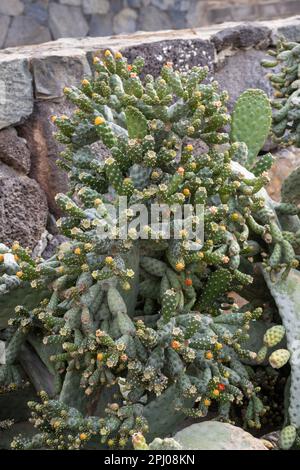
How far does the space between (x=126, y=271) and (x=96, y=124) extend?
1.40ft

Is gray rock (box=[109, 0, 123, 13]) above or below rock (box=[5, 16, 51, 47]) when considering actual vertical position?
above

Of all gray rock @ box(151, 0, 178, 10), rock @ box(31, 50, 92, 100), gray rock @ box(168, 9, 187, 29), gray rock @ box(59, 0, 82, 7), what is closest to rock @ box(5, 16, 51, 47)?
gray rock @ box(59, 0, 82, 7)

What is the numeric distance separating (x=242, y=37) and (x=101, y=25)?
15.7 feet

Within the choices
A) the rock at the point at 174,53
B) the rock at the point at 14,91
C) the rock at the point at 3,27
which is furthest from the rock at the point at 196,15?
the rock at the point at 14,91

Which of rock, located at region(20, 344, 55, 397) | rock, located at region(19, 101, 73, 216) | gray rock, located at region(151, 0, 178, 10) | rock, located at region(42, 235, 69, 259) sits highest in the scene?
rock, located at region(19, 101, 73, 216)

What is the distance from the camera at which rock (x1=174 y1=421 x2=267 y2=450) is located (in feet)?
5.99

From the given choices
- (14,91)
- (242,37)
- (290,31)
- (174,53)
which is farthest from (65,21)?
(14,91)

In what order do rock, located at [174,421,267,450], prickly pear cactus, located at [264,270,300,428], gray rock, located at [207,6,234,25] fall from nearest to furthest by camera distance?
1. rock, located at [174,421,267,450]
2. prickly pear cactus, located at [264,270,300,428]
3. gray rock, located at [207,6,234,25]

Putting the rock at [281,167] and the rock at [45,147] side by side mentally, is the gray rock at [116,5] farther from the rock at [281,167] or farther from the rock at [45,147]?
the rock at [45,147]

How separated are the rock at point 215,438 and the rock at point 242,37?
2344mm

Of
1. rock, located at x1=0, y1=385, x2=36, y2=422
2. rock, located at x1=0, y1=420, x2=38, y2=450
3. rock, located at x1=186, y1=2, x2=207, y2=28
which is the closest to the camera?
rock, located at x1=0, y1=420, x2=38, y2=450

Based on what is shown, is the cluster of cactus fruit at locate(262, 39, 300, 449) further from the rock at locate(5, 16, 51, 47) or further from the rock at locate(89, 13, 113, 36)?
the rock at locate(89, 13, 113, 36)

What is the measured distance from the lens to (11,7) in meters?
7.88
